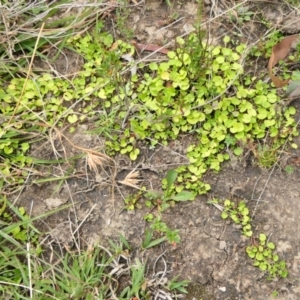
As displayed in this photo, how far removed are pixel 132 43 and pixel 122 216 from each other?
853 millimetres

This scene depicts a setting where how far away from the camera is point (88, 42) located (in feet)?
8.46

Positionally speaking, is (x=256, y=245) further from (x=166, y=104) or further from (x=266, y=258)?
(x=166, y=104)

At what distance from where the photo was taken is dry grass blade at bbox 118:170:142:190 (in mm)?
2420

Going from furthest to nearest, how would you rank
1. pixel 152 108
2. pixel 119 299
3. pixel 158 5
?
pixel 158 5 < pixel 152 108 < pixel 119 299

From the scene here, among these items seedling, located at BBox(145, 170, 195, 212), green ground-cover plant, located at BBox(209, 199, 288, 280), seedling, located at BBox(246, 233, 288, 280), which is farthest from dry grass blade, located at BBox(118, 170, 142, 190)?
seedling, located at BBox(246, 233, 288, 280)

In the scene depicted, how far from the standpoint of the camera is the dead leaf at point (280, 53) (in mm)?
2443

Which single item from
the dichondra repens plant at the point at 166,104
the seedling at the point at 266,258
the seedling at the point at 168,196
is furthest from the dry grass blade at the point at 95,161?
the seedling at the point at 266,258

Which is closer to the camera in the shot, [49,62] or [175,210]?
[175,210]

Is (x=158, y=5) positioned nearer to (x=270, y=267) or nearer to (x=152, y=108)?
(x=152, y=108)

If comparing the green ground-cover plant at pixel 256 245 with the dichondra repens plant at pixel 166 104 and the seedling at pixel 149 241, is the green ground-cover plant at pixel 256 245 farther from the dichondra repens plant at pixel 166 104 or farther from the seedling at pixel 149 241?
the seedling at pixel 149 241

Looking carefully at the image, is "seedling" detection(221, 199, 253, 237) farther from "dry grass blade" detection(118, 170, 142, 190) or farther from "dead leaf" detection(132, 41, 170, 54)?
"dead leaf" detection(132, 41, 170, 54)

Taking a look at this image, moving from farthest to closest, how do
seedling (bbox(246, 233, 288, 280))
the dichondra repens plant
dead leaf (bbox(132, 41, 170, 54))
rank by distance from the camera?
dead leaf (bbox(132, 41, 170, 54))
the dichondra repens plant
seedling (bbox(246, 233, 288, 280))

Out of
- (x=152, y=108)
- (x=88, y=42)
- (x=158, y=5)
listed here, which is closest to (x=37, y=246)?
(x=152, y=108)

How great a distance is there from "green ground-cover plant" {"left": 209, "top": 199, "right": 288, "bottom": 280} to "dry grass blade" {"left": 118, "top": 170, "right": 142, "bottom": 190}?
355 millimetres
